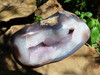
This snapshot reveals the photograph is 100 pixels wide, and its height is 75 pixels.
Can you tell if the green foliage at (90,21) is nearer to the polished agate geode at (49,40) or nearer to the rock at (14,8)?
the polished agate geode at (49,40)

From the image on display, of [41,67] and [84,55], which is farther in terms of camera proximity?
[84,55]

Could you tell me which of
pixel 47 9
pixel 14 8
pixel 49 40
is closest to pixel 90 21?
pixel 47 9

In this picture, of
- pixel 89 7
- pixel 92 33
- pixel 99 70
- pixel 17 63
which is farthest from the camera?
pixel 89 7

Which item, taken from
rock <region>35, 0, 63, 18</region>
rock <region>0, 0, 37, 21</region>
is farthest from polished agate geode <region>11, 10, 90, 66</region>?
rock <region>35, 0, 63, 18</region>

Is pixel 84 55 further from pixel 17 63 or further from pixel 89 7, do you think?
pixel 89 7

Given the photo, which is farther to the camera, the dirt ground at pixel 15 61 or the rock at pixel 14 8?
the rock at pixel 14 8

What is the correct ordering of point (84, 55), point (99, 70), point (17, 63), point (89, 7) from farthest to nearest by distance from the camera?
point (89, 7) → point (84, 55) → point (99, 70) → point (17, 63)

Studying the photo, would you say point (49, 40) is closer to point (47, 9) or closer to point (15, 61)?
point (15, 61)

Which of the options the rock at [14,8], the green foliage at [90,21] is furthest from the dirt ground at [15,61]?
the green foliage at [90,21]

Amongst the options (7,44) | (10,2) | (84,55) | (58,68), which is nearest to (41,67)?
(58,68)
